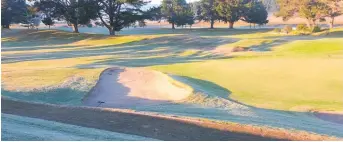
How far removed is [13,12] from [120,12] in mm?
23381

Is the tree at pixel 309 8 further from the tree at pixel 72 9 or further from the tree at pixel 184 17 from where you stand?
the tree at pixel 72 9

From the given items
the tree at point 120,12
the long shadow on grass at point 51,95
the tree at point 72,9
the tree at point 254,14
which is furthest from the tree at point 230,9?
the long shadow on grass at point 51,95

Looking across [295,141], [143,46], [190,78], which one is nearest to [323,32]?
[143,46]

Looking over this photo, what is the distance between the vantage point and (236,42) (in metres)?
48.9

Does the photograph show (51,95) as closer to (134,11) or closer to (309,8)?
(134,11)

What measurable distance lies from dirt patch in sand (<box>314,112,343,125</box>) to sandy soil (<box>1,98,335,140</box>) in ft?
16.9

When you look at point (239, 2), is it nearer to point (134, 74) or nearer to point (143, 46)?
point (143, 46)

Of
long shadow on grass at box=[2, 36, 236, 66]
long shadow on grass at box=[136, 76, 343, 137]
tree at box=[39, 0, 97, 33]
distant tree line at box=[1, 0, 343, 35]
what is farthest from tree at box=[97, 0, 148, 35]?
long shadow on grass at box=[136, 76, 343, 137]

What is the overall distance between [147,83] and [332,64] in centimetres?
1300

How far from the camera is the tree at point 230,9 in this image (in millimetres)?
83562

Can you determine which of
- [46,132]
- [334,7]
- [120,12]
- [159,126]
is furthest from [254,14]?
[46,132]

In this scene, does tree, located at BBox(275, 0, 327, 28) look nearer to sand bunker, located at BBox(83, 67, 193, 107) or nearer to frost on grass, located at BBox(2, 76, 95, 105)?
sand bunker, located at BBox(83, 67, 193, 107)

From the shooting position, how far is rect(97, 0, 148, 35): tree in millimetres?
62562

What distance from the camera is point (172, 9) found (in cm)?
9444
